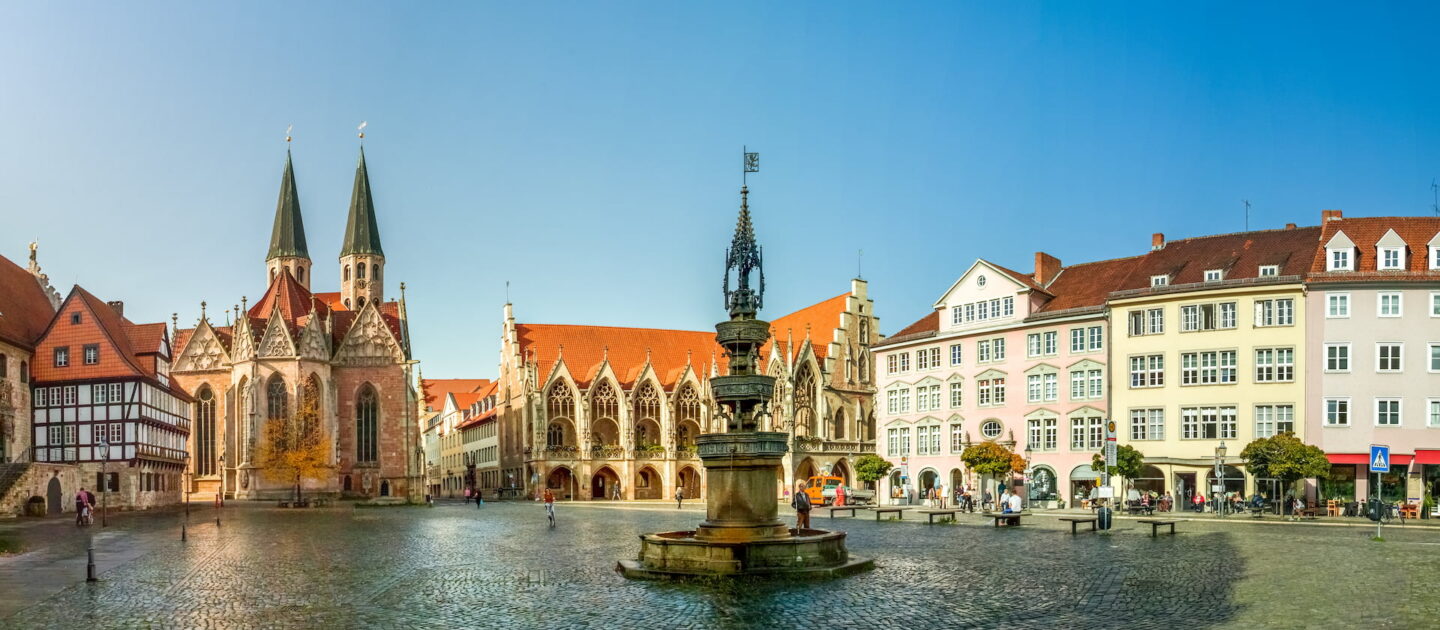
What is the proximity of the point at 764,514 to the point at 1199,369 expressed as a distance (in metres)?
35.8

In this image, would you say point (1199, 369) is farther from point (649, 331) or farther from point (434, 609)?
point (649, 331)

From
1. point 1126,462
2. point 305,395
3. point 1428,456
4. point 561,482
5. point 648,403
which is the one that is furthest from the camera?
point 648,403

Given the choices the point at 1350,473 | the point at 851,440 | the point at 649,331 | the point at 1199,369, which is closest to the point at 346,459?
the point at 649,331

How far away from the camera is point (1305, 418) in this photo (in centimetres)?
5106

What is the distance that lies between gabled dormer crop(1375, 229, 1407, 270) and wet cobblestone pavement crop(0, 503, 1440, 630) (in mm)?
19720

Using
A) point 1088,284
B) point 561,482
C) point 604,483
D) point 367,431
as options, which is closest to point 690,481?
point 604,483

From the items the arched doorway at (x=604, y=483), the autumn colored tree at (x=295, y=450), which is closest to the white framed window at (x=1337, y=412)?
the arched doorway at (x=604, y=483)

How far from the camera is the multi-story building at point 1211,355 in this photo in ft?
171

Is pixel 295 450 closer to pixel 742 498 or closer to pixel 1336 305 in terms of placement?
pixel 1336 305

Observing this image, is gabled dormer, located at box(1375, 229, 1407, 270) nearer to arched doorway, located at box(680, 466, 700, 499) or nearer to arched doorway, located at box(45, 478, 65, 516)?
arched doorway, located at box(680, 466, 700, 499)

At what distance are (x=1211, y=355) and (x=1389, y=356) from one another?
665 centimetres

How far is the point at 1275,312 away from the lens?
5228 cm

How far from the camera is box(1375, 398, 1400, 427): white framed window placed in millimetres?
49500

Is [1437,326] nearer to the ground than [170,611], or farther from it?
farther from it
